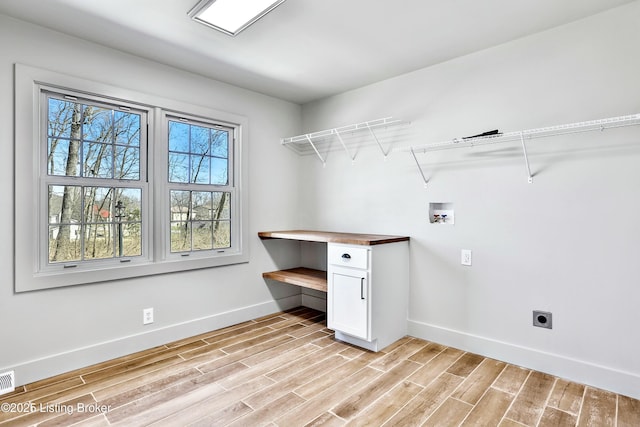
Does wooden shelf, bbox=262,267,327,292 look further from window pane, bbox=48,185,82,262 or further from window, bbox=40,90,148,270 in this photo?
window pane, bbox=48,185,82,262

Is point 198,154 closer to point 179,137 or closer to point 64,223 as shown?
point 179,137

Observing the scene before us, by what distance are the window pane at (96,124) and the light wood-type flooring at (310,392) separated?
5.55 feet

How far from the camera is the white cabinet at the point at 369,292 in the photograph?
2.74 metres

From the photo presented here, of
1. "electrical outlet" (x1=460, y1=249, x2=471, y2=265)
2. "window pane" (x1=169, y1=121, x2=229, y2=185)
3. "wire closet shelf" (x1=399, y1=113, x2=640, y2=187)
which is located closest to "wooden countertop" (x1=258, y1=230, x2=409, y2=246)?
"electrical outlet" (x1=460, y1=249, x2=471, y2=265)

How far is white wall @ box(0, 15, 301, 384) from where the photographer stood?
224 cm

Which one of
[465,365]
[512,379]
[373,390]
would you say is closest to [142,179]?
[373,390]

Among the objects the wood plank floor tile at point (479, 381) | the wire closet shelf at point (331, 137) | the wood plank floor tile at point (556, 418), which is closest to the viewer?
the wood plank floor tile at point (556, 418)

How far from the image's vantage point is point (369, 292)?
272cm

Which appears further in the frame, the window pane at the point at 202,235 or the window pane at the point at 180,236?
the window pane at the point at 202,235

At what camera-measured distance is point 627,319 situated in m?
2.12

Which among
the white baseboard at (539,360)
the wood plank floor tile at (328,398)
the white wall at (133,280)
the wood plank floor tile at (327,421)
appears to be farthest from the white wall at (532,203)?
the wood plank floor tile at (327,421)

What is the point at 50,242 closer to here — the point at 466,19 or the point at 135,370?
the point at 135,370

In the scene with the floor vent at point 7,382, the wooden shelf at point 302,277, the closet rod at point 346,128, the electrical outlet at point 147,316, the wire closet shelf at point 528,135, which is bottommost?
the floor vent at point 7,382

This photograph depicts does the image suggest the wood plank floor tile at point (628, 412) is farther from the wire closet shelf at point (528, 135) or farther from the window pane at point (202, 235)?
the window pane at point (202, 235)
